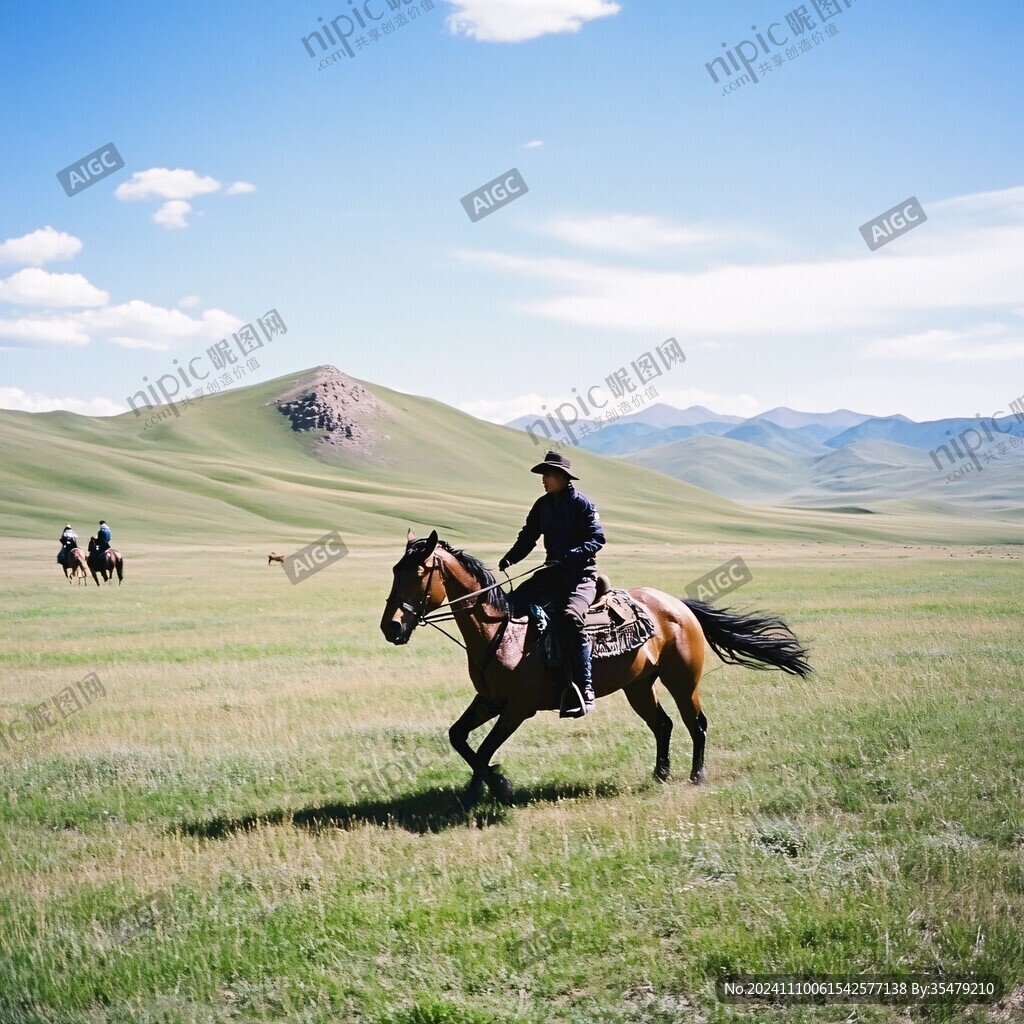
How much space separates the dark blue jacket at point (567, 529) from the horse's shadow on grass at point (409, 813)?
2.48 meters

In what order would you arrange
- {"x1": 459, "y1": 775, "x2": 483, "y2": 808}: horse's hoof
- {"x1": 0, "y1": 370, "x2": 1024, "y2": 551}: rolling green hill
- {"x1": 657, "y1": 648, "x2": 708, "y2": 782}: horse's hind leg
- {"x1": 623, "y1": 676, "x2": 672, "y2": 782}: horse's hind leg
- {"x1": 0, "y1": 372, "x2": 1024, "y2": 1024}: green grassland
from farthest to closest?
{"x1": 0, "y1": 370, "x2": 1024, "y2": 551}: rolling green hill → {"x1": 657, "y1": 648, "x2": 708, "y2": 782}: horse's hind leg → {"x1": 623, "y1": 676, "x2": 672, "y2": 782}: horse's hind leg → {"x1": 459, "y1": 775, "x2": 483, "y2": 808}: horse's hoof → {"x1": 0, "y1": 372, "x2": 1024, "y2": 1024}: green grassland

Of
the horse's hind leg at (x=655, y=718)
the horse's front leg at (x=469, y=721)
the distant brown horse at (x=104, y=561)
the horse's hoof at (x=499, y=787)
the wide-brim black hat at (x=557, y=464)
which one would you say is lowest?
the horse's hind leg at (x=655, y=718)

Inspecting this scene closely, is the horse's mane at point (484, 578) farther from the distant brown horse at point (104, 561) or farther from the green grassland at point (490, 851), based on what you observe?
the distant brown horse at point (104, 561)

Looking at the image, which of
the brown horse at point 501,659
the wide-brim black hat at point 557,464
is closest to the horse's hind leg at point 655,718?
the brown horse at point 501,659

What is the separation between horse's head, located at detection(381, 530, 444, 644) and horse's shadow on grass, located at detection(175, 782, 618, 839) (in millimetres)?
1782

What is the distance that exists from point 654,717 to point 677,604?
1440mm

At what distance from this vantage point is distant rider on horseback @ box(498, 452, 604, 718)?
10070 mm

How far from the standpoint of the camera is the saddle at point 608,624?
10102 mm

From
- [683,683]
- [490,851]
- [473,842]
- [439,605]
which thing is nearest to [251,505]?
[683,683]

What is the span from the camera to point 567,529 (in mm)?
10219

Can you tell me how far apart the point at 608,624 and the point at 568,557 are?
3.38ft

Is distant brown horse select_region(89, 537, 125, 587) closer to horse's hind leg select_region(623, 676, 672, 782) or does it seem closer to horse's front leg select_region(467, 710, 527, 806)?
horse's hind leg select_region(623, 676, 672, 782)

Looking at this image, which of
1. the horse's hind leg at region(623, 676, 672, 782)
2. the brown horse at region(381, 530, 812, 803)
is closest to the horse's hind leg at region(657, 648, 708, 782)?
the brown horse at region(381, 530, 812, 803)

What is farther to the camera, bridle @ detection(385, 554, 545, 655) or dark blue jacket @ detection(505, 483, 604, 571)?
dark blue jacket @ detection(505, 483, 604, 571)
